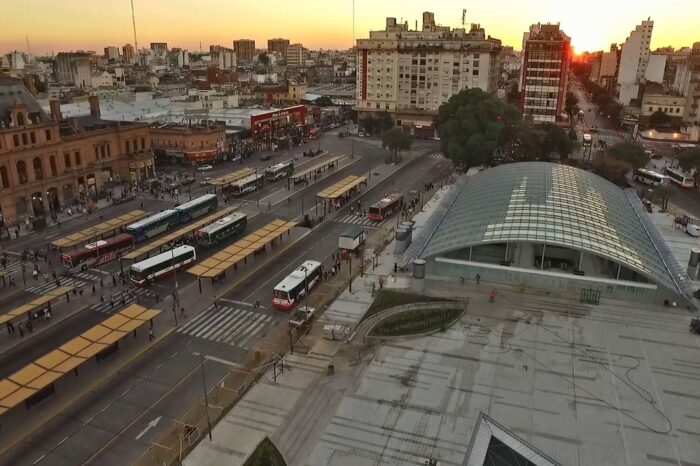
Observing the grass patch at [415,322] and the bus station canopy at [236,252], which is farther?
the bus station canopy at [236,252]

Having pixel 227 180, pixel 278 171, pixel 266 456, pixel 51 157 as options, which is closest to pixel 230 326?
pixel 266 456

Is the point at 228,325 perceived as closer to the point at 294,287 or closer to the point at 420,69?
the point at 294,287

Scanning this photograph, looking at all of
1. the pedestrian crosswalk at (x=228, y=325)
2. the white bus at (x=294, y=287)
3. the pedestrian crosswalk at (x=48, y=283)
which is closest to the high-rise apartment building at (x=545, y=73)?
the white bus at (x=294, y=287)

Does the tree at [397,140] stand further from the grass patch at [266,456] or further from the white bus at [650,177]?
the grass patch at [266,456]

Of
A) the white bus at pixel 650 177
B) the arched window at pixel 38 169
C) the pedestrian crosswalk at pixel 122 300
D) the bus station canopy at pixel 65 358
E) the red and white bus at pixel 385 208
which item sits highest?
the arched window at pixel 38 169

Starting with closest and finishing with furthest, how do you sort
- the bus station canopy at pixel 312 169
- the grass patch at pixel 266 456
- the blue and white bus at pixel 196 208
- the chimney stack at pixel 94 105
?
1. the grass patch at pixel 266 456
2. the blue and white bus at pixel 196 208
3. the bus station canopy at pixel 312 169
4. the chimney stack at pixel 94 105

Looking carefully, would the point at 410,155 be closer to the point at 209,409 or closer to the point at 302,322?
the point at 302,322

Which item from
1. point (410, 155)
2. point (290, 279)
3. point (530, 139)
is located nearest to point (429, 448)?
point (290, 279)
